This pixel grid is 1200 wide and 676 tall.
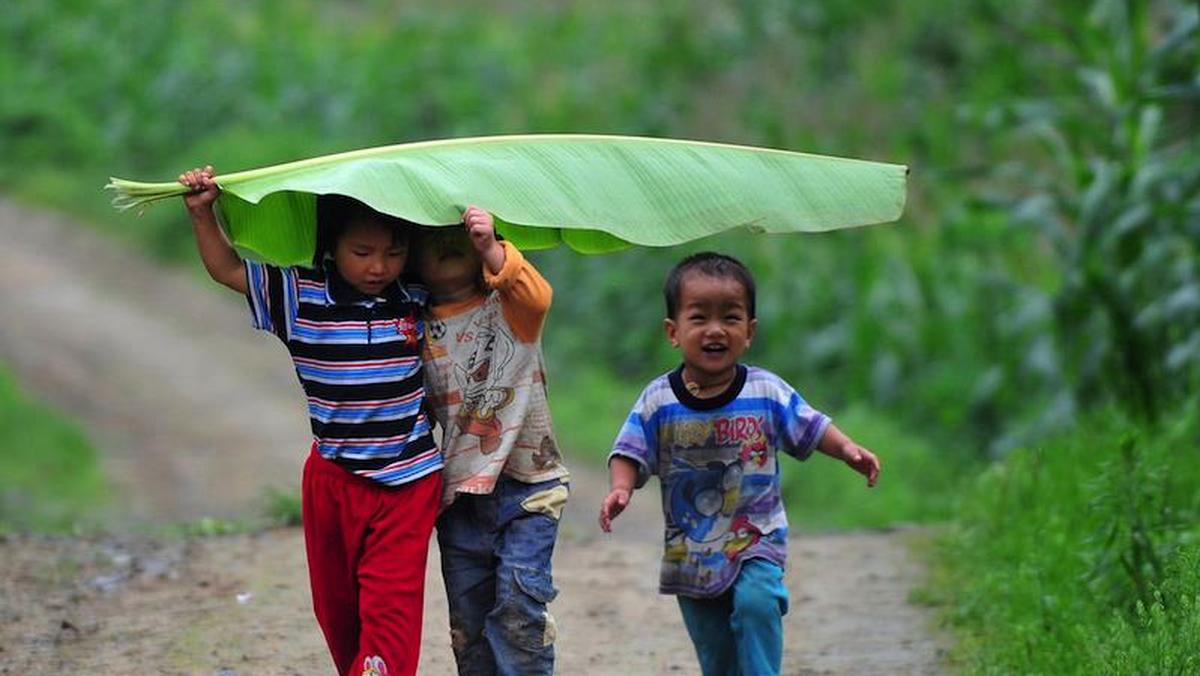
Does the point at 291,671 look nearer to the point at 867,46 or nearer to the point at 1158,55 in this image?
the point at 1158,55

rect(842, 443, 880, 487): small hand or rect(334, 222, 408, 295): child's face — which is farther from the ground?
rect(334, 222, 408, 295): child's face

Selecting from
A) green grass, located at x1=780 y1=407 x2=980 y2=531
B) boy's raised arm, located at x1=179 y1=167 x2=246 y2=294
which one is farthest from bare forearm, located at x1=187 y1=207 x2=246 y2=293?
green grass, located at x1=780 y1=407 x2=980 y2=531

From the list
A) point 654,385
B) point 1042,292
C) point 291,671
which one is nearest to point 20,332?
point 1042,292

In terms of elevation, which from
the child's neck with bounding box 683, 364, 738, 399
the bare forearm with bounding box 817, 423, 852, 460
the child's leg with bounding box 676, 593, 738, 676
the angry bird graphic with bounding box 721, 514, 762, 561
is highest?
the child's neck with bounding box 683, 364, 738, 399

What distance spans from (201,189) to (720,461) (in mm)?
1444

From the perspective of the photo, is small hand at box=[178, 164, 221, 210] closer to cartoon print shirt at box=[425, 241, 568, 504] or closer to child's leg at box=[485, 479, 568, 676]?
cartoon print shirt at box=[425, 241, 568, 504]

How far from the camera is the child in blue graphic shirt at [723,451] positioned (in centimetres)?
459

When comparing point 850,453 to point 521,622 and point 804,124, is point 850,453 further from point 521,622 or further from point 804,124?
point 804,124

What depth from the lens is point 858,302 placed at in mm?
12172

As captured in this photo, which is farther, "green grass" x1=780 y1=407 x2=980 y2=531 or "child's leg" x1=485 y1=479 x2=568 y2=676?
"green grass" x1=780 y1=407 x2=980 y2=531

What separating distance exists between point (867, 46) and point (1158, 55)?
19.3ft

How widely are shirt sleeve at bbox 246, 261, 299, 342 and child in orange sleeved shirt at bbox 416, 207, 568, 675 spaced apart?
330 millimetres

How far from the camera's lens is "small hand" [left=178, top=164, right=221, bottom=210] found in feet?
13.6

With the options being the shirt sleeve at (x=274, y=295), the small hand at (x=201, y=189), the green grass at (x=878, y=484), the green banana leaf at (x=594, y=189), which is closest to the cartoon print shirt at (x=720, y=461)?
the green banana leaf at (x=594, y=189)
